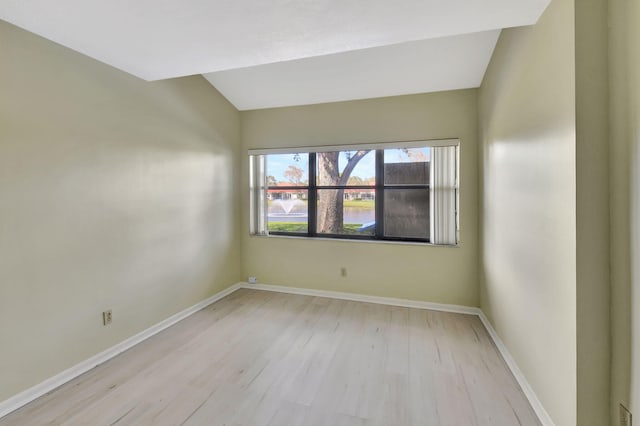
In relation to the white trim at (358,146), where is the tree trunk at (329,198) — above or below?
below

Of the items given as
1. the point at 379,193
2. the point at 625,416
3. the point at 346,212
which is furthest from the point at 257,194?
the point at 625,416

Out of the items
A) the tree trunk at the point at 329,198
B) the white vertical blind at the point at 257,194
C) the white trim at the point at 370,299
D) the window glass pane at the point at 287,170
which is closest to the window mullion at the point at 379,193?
the tree trunk at the point at 329,198

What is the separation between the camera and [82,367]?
211 cm

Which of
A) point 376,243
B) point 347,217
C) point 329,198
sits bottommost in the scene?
point 376,243

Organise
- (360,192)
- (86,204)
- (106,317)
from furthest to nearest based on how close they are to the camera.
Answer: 1. (360,192)
2. (106,317)
3. (86,204)

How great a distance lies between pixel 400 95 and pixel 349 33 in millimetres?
1631

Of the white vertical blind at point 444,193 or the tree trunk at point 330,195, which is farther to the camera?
the tree trunk at point 330,195

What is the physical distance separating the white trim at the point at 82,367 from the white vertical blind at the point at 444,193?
303cm

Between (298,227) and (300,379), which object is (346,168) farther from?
(300,379)

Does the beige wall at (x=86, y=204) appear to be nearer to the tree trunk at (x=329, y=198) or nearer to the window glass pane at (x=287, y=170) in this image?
the window glass pane at (x=287, y=170)

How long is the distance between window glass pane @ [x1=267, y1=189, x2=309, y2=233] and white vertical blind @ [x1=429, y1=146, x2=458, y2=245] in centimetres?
169

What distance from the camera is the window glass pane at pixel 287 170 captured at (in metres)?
3.94

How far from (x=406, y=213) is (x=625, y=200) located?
2297 millimetres

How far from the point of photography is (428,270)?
330 centimetres
